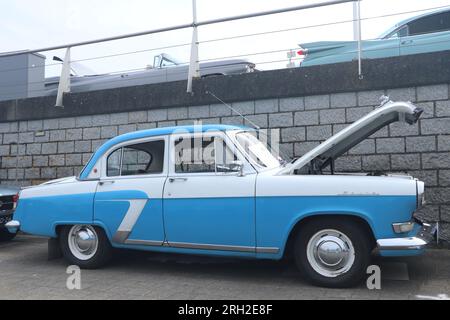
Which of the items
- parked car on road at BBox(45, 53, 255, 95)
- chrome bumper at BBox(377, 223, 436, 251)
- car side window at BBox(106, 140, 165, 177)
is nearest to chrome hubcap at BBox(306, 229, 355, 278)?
chrome bumper at BBox(377, 223, 436, 251)

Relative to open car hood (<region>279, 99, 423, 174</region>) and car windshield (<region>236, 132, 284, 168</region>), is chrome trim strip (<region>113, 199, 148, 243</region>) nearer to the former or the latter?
car windshield (<region>236, 132, 284, 168</region>)

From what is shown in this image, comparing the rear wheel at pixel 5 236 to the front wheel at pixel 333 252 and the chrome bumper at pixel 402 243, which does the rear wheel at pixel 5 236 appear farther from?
the chrome bumper at pixel 402 243

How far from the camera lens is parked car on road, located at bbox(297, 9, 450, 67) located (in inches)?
300

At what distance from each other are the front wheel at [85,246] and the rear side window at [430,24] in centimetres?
664

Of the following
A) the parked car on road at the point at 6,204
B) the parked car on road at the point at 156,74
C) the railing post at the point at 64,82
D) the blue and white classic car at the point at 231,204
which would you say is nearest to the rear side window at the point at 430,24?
the parked car on road at the point at 156,74

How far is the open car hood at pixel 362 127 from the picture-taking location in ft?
15.6

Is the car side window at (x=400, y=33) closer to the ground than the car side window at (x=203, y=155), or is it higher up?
higher up

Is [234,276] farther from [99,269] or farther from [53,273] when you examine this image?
[53,273]

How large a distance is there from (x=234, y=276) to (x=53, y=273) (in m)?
2.30

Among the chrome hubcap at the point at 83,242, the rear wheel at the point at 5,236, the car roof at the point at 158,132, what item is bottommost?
the rear wheel at the point at 5,236

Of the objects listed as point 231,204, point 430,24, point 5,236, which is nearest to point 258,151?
point 231,204

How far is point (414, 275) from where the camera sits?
511 cm

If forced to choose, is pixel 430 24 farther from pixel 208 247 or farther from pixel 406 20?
pixel 208 247

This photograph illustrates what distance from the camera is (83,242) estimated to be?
5.79 meters
